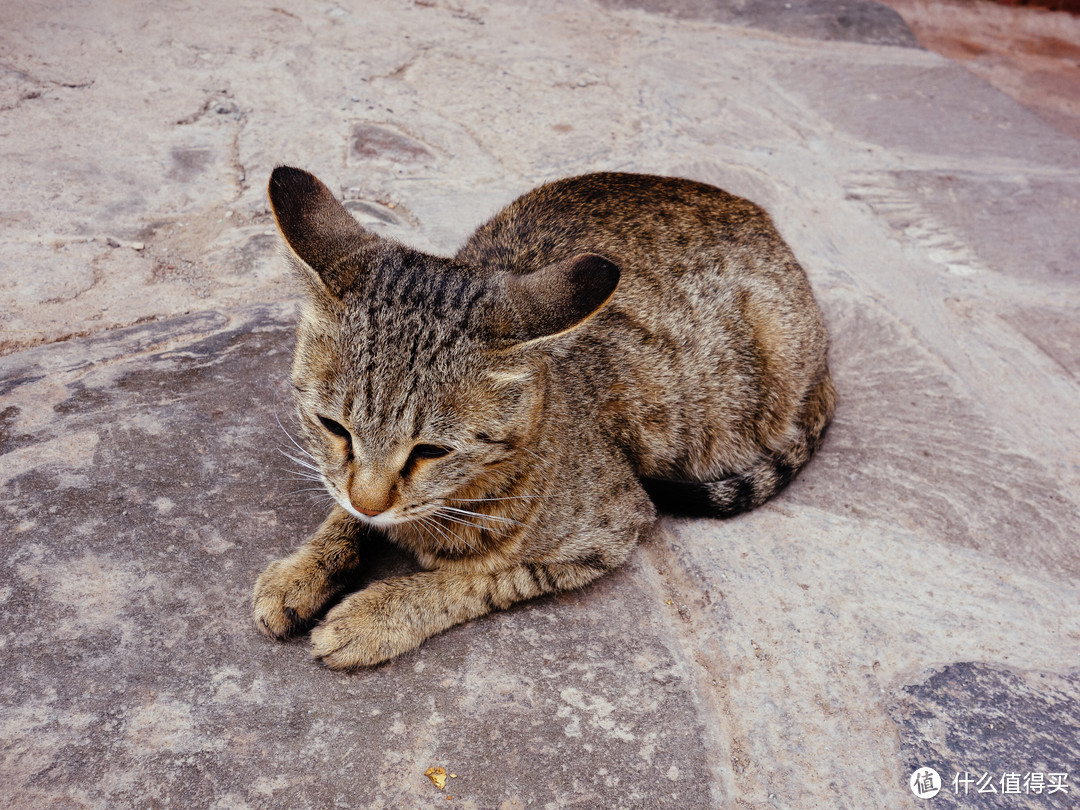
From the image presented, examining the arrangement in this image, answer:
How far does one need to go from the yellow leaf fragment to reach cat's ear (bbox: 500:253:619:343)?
106 cm

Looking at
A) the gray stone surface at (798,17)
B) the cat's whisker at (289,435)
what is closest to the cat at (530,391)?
the cat's whisker at (289,435)

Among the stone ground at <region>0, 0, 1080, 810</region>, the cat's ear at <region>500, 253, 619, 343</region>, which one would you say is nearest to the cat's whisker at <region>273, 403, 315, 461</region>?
the stone ground at <region>0, 0, 1080, 810</region>

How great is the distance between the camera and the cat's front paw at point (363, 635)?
2100 mm

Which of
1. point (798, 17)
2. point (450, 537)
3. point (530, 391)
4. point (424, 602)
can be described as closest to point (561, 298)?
point (530, 391)

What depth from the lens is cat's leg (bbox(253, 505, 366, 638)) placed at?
2.14 metres

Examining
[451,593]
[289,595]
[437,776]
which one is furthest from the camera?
[451,593]

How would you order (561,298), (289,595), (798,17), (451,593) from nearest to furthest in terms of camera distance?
(561,298), (289,595), (451,593), (798,17)

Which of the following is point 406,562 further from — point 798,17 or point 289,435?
point 798,17

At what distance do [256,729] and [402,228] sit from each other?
2442 millimetres

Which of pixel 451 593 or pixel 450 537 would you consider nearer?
pixel 451 593

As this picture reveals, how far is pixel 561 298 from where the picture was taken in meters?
2.08

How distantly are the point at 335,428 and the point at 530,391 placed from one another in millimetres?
551

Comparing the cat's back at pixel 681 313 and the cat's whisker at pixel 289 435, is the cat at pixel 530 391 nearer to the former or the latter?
the cat's back at pixel 681 313

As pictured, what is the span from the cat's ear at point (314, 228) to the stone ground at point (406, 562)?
734mm
